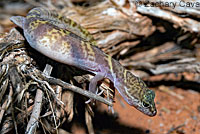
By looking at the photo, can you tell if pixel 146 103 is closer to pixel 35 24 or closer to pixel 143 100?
pixel 143 100

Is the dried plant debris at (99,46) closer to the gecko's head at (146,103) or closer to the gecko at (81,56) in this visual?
the gecko at (81,56)

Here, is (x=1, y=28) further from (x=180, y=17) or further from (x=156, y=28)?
(x=180, y=17)

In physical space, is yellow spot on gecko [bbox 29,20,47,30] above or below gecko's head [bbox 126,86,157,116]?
above

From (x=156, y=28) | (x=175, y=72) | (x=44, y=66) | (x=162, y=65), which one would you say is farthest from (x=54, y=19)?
(x=175, y=72)

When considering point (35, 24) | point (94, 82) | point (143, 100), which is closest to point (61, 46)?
point (35, 24)

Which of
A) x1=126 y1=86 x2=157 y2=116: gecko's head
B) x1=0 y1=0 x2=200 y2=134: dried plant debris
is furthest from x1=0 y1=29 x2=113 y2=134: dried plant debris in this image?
x1=126 y1=86 x2=157 y2=116: gecko's head

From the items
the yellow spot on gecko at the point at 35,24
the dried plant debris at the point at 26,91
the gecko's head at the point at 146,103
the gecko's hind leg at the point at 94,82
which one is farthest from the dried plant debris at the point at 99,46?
the gecko's head at the point at 146,103

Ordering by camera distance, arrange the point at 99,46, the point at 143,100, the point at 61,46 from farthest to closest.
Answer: the point at 99,46 < the point at 143,100 < the point at 61,46

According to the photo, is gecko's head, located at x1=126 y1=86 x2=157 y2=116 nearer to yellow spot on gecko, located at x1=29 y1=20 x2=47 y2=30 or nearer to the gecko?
the gecko

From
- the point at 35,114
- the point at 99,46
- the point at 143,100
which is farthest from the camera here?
the point at 99,46
